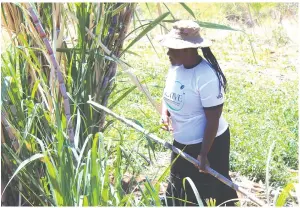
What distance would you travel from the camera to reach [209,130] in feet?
8.53

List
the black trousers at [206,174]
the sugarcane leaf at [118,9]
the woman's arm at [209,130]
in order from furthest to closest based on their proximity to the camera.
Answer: the black trousers at [206,174] → the woman's arm at [209,130] → the sugarcane leaf at [118,9]

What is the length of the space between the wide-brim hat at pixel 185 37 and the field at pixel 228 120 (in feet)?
0.21

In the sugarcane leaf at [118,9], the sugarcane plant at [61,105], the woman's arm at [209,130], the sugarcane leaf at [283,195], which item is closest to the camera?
the sugarcane leaf at [283,195]

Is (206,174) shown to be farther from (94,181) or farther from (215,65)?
(94,181)

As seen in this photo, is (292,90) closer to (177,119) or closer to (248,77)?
(248,77)

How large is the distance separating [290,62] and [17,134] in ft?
19.4

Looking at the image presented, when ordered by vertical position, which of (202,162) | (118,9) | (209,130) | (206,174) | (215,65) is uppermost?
(118,9)

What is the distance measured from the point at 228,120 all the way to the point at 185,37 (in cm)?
235

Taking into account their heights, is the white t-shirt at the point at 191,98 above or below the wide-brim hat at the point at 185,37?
below

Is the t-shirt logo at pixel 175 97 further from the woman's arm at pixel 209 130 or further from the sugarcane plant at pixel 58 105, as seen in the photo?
the sugarcane plant at pixel 58 105

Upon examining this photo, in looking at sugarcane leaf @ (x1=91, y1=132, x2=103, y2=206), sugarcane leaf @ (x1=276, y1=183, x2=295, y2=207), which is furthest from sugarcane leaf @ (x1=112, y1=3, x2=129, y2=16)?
sugarcane leaf @ (x1=276, y1=183, x2=295, y2=207)

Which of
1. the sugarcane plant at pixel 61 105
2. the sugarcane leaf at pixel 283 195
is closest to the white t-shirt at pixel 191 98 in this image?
the sugarcane plant at pixel 61 105

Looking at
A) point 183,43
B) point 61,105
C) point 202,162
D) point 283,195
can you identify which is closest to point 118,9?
point 183,43

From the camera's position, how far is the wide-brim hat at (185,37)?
254cm
